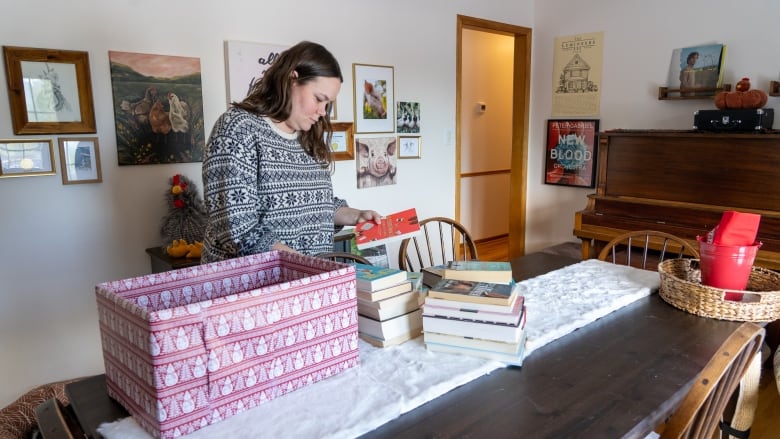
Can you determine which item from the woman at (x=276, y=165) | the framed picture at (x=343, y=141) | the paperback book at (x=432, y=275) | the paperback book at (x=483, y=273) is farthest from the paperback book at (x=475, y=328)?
the framed picture at (x=343, y=141)

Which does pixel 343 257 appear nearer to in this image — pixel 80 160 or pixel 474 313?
pixel 474 313

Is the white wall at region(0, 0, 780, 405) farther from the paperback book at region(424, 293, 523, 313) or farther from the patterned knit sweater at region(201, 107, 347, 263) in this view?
the paperback book at region(424, 293, 523, 313)

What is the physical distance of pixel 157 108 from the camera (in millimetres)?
2582

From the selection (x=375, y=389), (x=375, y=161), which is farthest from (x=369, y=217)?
(x=375, y=161)

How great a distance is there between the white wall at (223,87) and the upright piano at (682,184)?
40 cm

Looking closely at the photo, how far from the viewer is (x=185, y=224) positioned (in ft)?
8.41

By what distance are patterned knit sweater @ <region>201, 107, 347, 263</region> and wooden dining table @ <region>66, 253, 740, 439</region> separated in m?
0.47

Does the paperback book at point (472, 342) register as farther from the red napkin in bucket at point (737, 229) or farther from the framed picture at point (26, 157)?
the framed picture at point (26, 157)

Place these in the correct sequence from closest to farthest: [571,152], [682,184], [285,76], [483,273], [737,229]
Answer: [483,273] → [737,229] → [285,76] → [682,184] → [571,152]

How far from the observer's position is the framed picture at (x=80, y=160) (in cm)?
237

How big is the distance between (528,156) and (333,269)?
378 centimetres

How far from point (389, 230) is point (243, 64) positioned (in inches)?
64.6

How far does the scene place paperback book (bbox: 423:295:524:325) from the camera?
3.68ft

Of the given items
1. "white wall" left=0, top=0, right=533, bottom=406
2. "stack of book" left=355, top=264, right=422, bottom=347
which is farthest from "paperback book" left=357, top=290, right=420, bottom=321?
"white wall" left=0, top=0, right=533, bottom=406
